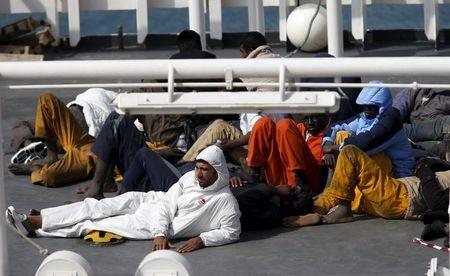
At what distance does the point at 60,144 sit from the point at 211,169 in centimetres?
273

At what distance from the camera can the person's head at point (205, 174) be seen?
934 cm

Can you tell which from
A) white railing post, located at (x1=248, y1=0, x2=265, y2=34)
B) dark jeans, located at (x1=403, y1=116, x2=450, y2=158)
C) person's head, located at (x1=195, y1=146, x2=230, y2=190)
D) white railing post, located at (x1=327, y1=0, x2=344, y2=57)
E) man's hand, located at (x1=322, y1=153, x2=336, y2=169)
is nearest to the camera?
person's head, located at (x1=195, y1=146, x2=230, y2=190)

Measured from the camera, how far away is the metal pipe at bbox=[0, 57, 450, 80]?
6.05m

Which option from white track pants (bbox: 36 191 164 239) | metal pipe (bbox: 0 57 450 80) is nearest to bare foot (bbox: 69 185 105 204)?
white track pants (bbox: 36 191 164 239)

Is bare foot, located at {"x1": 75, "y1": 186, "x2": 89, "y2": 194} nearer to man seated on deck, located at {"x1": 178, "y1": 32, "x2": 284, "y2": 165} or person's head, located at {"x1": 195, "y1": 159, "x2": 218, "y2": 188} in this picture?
man seated on deck, located at {"x1": 178, "y1": 32, "x2": 284, "y2": 165}

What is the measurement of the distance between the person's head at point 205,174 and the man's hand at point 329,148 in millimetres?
1320

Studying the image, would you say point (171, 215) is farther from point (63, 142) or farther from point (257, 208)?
point (63, 142)

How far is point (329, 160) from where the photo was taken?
10391 millimetres

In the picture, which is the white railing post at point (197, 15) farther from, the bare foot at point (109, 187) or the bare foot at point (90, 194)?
the bare foot at point (90, 194)

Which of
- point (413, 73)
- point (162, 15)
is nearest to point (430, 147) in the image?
point (413, 73)

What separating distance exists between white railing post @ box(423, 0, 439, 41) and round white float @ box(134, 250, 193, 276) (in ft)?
32.7

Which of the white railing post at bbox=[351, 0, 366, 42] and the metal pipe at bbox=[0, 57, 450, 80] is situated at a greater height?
the metal pipe at bbox=[0, 57, 450, 80]

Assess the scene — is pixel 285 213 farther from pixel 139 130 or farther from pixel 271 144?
pixel 139 130

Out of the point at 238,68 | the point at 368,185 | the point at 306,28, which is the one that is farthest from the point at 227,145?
the point at 238,68
